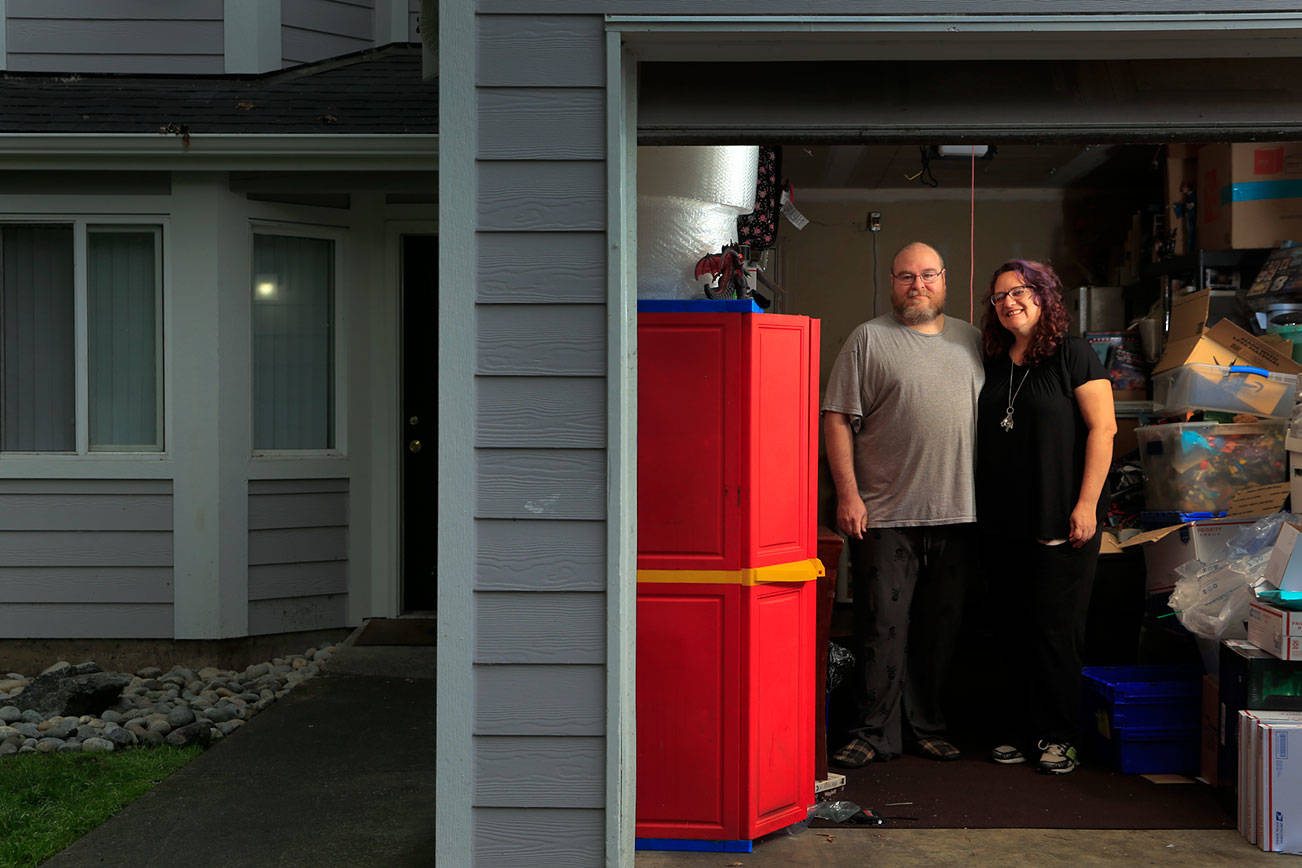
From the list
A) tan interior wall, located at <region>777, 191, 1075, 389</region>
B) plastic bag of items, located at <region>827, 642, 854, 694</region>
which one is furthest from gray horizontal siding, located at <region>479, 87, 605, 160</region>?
tan interior wall, located at <region>777, 191, 1075, 389</region>

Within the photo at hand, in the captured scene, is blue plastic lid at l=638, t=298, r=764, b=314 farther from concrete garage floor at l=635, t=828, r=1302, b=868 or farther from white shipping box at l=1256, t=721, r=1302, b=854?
white shipping box at l=1256, t=721, r=1302, b=854

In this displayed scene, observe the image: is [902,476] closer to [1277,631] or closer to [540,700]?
[1277,631]

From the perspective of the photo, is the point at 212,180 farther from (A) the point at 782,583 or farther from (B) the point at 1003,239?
(B) the point at 1003,239

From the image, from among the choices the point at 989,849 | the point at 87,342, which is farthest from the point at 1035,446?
the point at 87,342

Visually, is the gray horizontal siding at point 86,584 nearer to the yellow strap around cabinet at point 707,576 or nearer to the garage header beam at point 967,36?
the yellow strap around cabinet at point 707,576

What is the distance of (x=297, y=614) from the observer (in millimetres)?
6090

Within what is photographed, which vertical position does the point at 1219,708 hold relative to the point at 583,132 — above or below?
below

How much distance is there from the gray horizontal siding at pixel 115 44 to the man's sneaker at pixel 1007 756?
5.32 meters

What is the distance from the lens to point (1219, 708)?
12.5 ft

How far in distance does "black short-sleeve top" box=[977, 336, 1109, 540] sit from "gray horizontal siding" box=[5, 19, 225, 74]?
188 inches

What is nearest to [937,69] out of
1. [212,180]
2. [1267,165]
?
[1267,165]

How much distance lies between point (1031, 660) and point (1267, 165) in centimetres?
252

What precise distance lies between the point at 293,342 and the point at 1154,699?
14.4 feet

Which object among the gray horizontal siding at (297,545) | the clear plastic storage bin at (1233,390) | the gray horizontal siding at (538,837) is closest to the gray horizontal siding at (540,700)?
the gray horizontal siding at (538,837)
